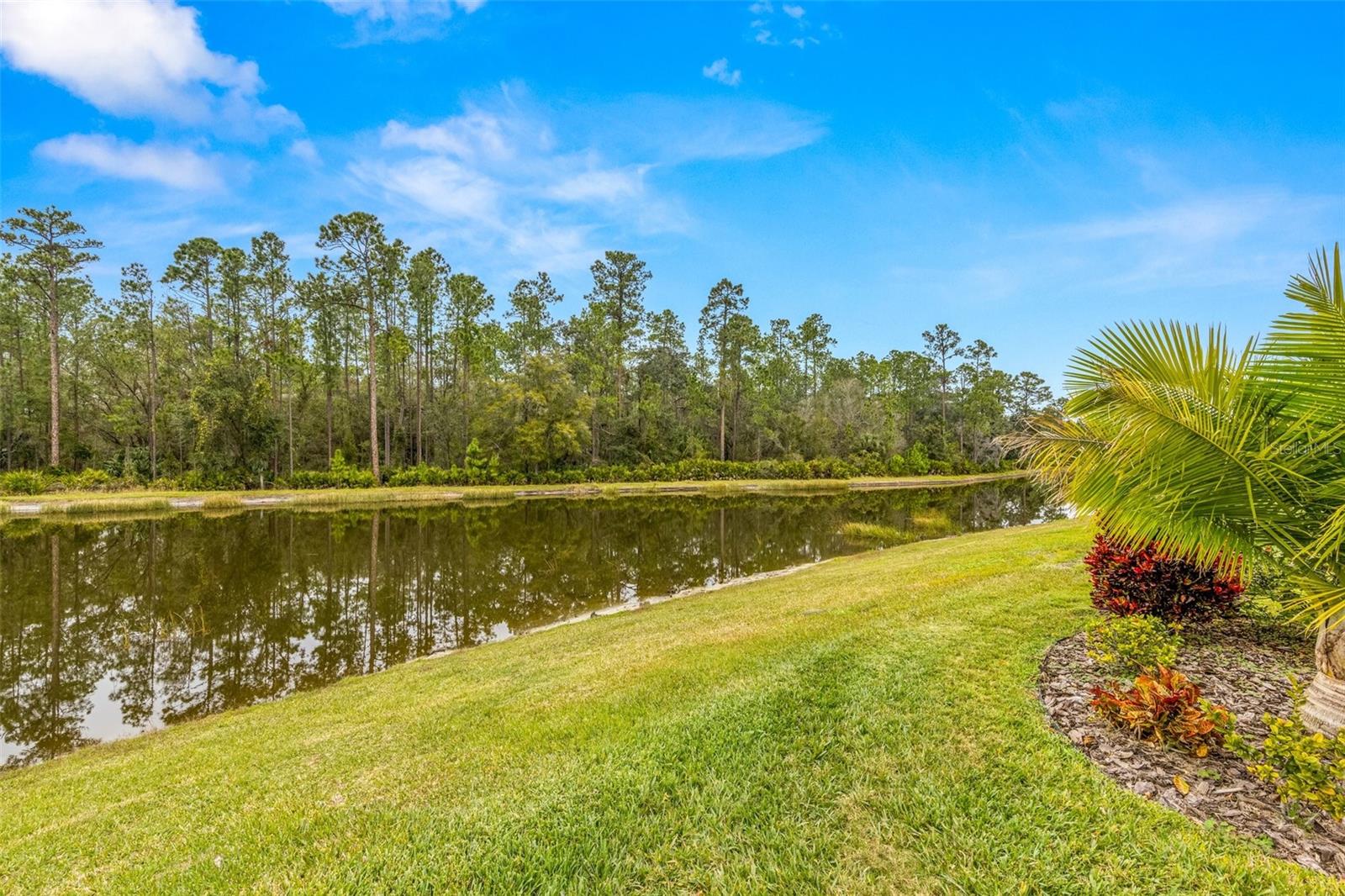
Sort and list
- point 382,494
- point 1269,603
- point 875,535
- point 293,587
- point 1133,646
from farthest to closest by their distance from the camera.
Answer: point 382,494 → point 875,535 → point 293,587 → point 1269,603 → point 1133,646

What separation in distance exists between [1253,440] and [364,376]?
45.7m

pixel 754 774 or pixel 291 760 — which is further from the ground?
pixel 754 774

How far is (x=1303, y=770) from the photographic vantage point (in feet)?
7.57

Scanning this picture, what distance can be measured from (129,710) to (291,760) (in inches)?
160

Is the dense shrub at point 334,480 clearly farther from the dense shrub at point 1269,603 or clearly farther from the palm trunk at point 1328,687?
the palm trunk at point 1328,687

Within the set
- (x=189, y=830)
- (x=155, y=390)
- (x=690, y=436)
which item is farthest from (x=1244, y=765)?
(x=155, y=390)

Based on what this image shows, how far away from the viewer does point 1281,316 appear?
2.80 meters

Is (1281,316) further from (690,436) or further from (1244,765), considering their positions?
(690,436)

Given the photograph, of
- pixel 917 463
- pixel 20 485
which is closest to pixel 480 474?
pixel 20 485

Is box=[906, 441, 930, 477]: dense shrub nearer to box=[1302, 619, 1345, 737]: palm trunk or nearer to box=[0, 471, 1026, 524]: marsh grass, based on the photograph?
box=[0, 471, 1026, 524]: marsh grass

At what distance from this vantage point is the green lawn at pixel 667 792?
2264 mm

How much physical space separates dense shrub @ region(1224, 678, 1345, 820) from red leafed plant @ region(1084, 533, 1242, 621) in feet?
7.04

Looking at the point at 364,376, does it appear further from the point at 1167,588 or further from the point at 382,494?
the point at 1167,588

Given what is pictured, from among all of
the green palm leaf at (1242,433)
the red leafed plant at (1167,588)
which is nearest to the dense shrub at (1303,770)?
the green palm leaf at (1242,433)
